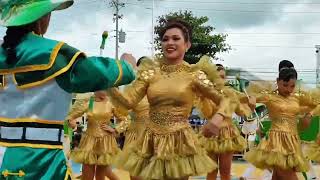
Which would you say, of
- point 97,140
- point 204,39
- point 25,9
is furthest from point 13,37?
point 204,39

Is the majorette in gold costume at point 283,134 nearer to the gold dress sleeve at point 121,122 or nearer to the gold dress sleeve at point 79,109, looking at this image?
the gold dress sleeve at point 121,122

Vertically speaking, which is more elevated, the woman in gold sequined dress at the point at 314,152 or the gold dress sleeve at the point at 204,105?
the gold dress sleeve at the point at 204,105

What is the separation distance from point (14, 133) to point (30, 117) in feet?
0.39

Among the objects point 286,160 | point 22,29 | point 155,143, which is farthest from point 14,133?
point 286,160

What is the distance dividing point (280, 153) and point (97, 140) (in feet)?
8.37

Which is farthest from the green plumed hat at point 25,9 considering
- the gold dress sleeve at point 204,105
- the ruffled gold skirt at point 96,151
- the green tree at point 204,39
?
the green tree at point 204,39

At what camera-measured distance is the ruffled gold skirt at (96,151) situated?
827 cm

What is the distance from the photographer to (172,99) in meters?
5.22

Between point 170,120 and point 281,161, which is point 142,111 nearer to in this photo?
point 281,161

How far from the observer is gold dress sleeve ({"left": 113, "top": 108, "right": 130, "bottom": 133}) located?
28.6ft

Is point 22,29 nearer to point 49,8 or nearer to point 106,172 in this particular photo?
point 49,8

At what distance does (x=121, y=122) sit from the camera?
8.87 metres

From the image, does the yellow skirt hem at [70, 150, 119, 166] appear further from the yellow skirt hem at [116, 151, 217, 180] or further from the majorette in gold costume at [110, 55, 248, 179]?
the yellow skirt hem at [116, 151, 217, 180]

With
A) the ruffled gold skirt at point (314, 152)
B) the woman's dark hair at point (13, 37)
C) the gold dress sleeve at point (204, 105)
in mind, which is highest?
the woman's dark hair at point (13, 37)
